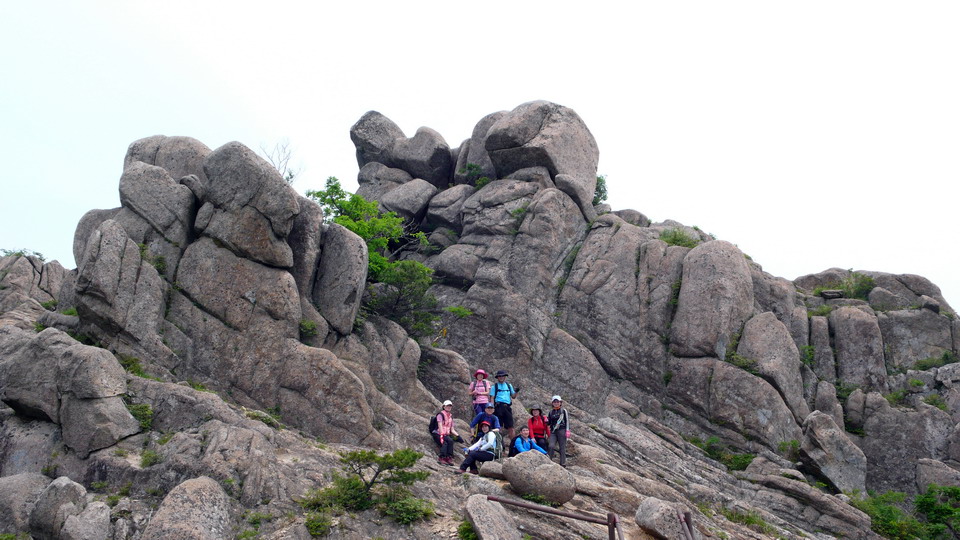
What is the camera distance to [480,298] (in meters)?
34.6

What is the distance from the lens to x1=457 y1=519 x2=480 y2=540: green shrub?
15.9 meters

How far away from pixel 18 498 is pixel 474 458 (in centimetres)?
1170

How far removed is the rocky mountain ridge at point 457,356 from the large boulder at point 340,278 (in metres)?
0.08

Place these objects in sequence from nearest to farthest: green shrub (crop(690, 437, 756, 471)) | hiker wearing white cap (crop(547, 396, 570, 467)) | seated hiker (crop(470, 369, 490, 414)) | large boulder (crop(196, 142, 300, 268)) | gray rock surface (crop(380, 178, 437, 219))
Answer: hiker wearing white cap (crop(547, 396, 570, 467)) < seated hiker (crop(470, 369, 490, 414)) < large boulder (crop(196, 142, 300, 268)) < green shrub (crop(690, 437, 756, 471)) < gray rock surface (crop(380, 178, 437, 219))

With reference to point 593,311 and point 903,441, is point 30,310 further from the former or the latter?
point 903,441

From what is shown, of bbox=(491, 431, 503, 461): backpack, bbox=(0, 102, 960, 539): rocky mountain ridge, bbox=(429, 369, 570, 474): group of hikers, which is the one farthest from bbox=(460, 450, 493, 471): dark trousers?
bbox=(0, 102, 960, 539): rocky mountain ridge

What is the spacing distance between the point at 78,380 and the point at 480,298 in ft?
64.7

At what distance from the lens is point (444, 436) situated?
22.5 metres

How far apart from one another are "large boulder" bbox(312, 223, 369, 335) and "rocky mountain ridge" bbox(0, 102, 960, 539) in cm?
8

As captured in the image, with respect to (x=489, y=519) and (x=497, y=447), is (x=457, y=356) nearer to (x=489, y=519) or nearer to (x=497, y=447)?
(x=497, y=447)

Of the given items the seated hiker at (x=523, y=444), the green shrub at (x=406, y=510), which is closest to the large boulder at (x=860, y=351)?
the seated hiker at (x=523, y=444)

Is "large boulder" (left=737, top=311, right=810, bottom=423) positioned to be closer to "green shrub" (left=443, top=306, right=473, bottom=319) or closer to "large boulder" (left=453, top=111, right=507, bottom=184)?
"green shrub" (left=443, top=306, right=473, bottom=319)

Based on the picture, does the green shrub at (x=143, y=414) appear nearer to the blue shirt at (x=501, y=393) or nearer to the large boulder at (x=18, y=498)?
the large boulder at (x=18, y=498)

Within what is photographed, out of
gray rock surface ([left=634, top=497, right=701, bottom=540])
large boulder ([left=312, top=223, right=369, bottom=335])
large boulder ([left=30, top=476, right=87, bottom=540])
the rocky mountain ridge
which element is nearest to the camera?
large boulder ([left=30, top=476, right=87, bottom=540])
